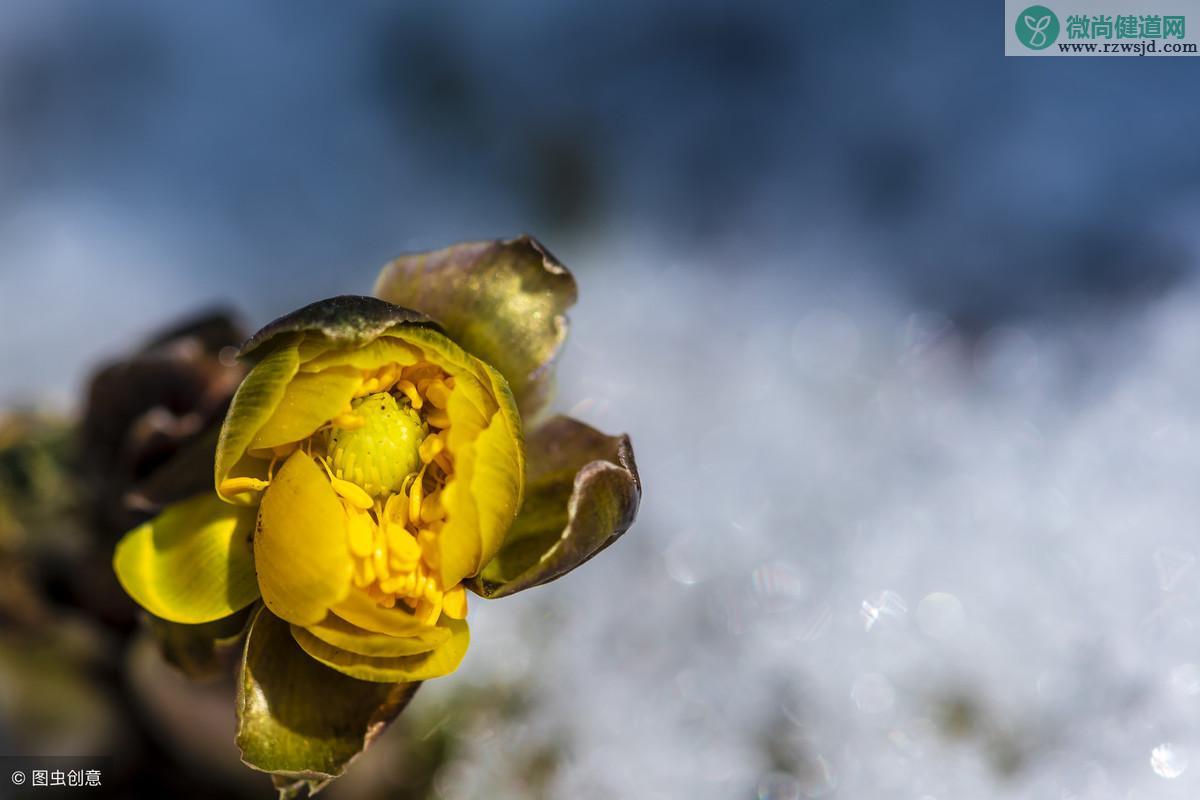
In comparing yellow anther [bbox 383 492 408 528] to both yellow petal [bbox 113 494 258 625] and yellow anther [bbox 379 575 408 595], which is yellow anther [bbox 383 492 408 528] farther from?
yellow petal [bbox 113 494 258 625]

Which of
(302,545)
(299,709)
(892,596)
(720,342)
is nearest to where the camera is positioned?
(302,545)

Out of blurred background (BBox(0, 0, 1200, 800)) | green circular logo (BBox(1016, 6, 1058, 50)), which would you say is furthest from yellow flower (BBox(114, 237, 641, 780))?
green circular logo (BBox(1016, 6, 1058, 50))

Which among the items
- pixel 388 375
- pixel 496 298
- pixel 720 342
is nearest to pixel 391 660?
pixel 388 375

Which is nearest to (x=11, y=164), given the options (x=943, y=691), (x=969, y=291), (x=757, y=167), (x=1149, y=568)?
(x=757, y=167)

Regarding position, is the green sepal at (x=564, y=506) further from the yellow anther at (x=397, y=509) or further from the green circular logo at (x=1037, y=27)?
the green circular logo at (x=1037, y=27)

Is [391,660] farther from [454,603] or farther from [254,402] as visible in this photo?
[254,402]

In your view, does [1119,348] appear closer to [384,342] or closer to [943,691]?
[943,691]
